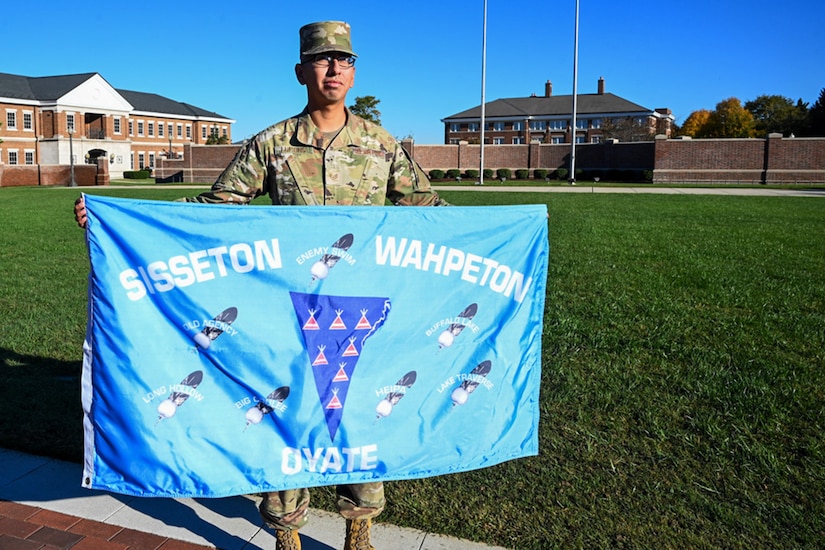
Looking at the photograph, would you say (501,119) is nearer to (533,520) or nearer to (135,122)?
(135,122)

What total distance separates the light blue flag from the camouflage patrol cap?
0.69 meters

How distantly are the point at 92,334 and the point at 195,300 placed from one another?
42cm

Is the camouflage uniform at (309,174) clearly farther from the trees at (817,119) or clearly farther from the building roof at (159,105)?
the building roof at (159,105)

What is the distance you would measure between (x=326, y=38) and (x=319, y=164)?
54cm

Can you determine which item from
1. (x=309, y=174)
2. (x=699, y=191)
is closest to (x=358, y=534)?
(x=309, y=174)

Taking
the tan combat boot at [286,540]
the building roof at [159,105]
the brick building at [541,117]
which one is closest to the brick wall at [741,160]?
the brick building at [541,117]

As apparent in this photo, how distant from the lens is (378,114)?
6200cm

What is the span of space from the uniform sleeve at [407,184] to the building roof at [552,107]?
94.0m

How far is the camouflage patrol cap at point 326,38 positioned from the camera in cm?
313

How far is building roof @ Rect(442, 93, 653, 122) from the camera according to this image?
93500 mm

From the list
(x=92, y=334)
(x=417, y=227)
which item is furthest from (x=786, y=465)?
(x=92, y=334)

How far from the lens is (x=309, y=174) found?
10.7 ft

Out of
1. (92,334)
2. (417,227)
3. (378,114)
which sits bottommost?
(92,334)

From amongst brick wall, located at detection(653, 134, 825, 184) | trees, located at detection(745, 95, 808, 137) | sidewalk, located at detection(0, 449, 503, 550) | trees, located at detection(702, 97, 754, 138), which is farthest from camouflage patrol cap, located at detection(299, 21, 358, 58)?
trees, located at detection(702, 97, 754, 138)
